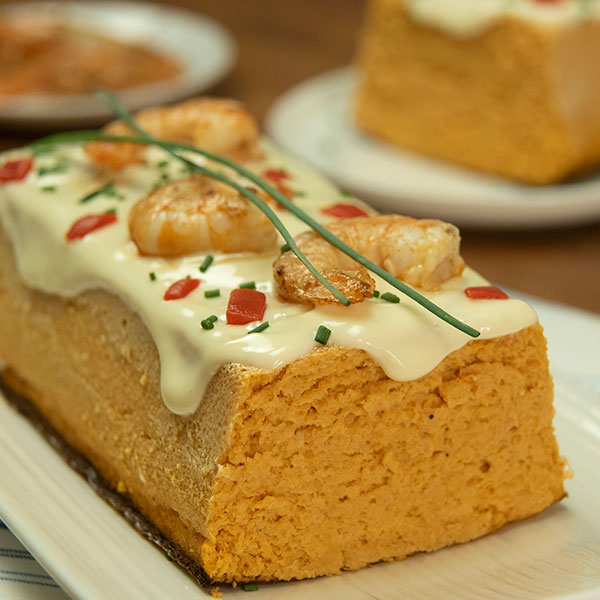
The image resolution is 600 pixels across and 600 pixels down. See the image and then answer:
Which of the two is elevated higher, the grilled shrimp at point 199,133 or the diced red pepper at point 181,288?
the diced red pepper at point 181,288

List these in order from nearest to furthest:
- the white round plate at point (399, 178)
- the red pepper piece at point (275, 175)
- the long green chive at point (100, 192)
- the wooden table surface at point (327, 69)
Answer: the long green chive at point (100, 192) < the red pepper piece at point (275, 175) < the wooden table surface at point (327, 69) < the white round plate at point (399, 178)

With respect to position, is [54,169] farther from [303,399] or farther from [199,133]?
[303,399]

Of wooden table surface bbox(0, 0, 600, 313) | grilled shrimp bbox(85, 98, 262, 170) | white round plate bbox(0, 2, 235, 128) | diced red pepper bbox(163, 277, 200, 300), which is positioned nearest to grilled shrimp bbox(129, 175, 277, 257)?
diced red pepper bbox(163, 277, 200, 300)

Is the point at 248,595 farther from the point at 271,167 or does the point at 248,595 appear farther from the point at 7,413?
the point at 271,167

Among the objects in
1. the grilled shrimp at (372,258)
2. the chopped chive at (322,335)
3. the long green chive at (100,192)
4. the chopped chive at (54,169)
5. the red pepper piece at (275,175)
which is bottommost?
the chopped chive at (54,169)

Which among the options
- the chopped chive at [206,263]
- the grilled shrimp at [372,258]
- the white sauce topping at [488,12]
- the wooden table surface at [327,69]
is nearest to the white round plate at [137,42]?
the wooden table surface at [327,69]

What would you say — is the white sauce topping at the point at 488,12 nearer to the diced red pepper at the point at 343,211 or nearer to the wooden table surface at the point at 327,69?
the wooden table surface at the point at 327,69
